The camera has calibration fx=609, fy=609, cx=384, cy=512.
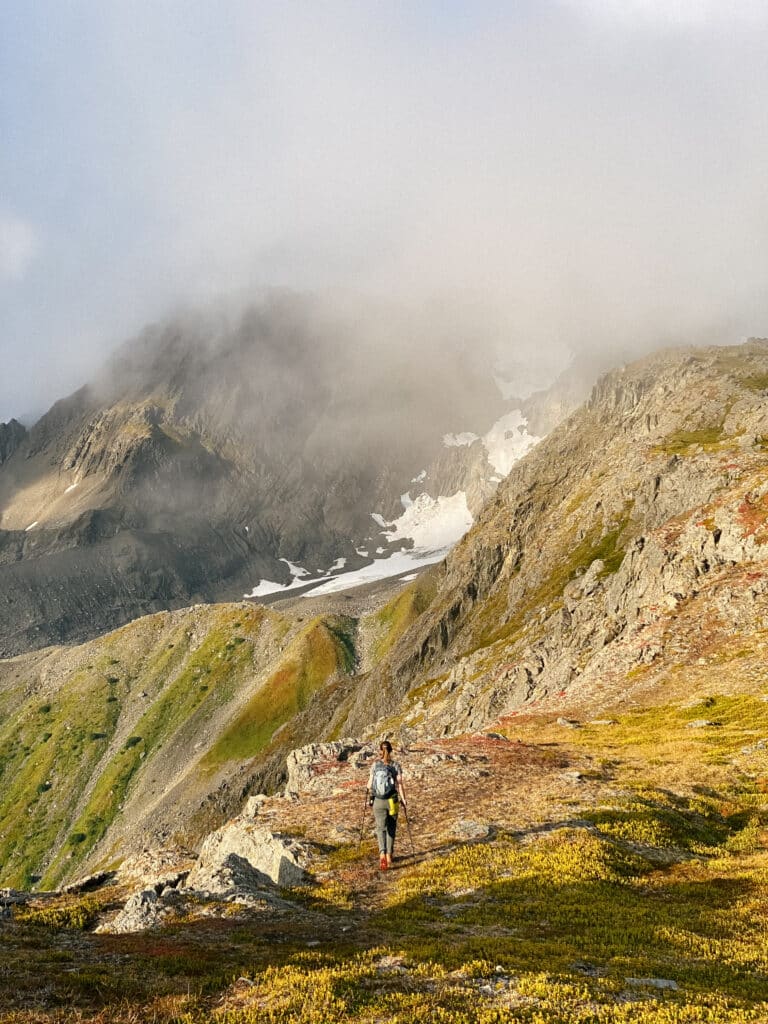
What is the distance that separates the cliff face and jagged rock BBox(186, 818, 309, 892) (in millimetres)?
44533

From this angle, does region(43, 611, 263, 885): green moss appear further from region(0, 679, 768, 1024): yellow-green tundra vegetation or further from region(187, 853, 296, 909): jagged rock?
region(0, 679, 768, 1024): yellow-green tundra vegetation

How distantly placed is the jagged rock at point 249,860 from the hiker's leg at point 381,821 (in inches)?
128

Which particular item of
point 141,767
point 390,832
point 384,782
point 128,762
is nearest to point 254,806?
point 390,832

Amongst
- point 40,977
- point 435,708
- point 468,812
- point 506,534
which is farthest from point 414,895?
point 506,534

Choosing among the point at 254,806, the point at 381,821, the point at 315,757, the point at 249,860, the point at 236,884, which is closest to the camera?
the point at 236,884

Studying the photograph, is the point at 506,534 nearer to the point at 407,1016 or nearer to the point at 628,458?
the point at 628,458

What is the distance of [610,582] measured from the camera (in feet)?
322

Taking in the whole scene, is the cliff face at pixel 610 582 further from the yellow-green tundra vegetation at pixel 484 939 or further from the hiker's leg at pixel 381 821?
the hiker's leg at pixel 381 821

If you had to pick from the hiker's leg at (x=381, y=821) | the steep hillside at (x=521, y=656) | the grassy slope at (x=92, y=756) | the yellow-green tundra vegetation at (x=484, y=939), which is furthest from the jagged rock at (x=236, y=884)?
the grassy slope at (x=92, y=756)

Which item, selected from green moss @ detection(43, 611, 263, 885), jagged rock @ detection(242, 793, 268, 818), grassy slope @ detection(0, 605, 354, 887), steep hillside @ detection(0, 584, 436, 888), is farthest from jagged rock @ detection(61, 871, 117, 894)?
green moss @ detection(43, 611, 263, 885)

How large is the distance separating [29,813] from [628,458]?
636ft

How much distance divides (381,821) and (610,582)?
Result: 8250 cm

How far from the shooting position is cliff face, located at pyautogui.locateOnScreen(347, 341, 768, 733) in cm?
6944

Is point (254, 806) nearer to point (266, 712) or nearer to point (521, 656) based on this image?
point (521, 656)
